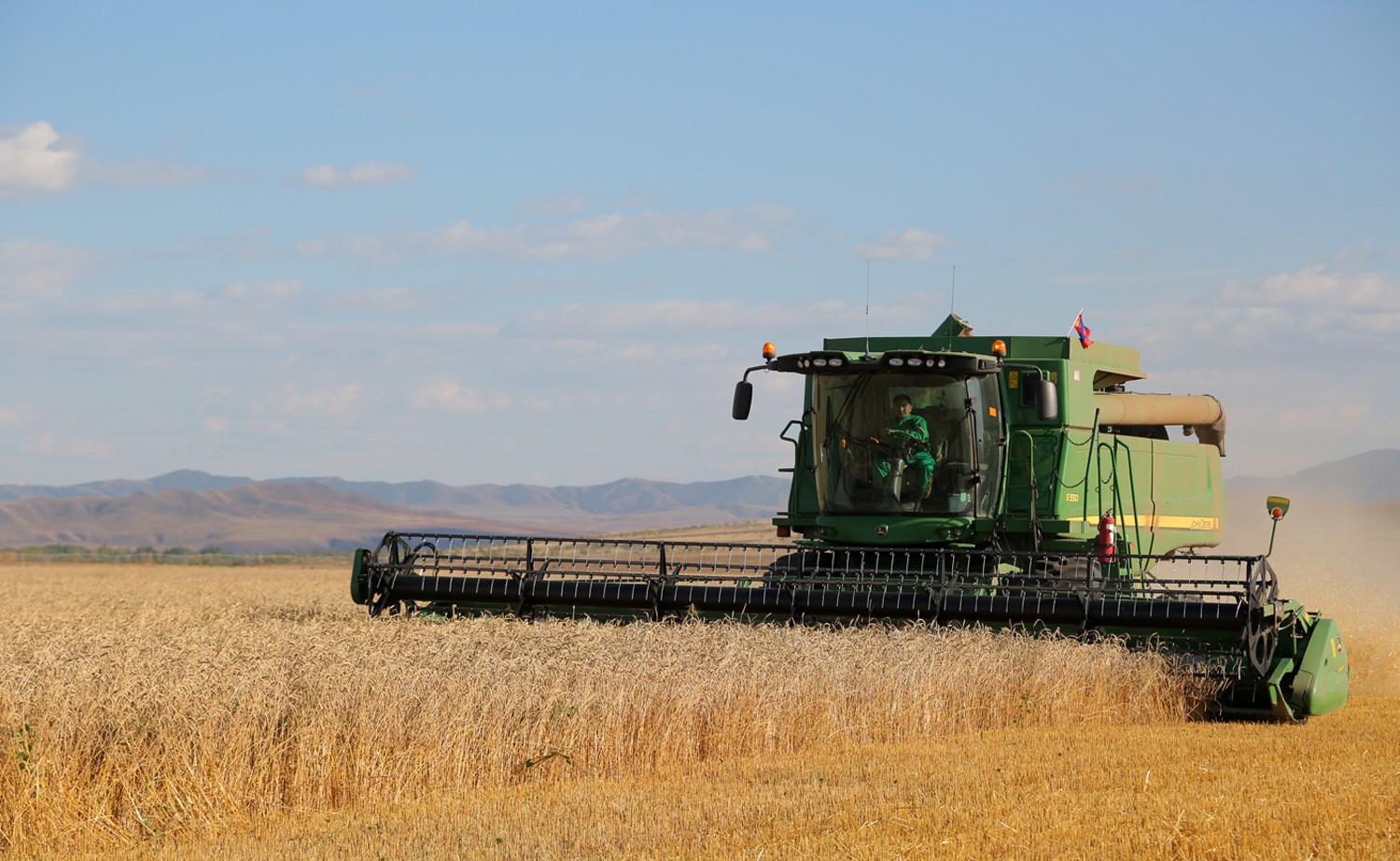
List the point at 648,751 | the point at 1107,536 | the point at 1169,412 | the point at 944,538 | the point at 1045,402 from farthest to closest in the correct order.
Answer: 1. the point at 1169,412
2. the point at 1107,536
3. the point at 944,538
4. the point at 1045,402
5. the point at 648,751

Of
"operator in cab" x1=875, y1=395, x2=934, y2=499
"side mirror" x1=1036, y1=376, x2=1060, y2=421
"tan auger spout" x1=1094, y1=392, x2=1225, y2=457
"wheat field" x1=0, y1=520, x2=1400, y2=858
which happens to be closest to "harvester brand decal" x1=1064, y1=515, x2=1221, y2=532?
"tan auger spout" x1=1094, y1=392, x2=1225, y2=457

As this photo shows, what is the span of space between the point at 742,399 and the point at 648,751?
12.6 feet

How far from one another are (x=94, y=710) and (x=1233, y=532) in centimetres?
1859

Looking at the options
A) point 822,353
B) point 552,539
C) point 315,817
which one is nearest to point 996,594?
point 822,353

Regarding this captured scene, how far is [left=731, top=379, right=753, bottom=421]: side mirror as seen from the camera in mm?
10156

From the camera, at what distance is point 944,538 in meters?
10.1

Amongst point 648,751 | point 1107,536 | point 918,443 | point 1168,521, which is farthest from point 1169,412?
point 648,751

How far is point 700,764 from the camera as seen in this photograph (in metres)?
6.74

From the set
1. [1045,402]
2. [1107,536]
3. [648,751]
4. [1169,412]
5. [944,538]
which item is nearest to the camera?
[648,751]

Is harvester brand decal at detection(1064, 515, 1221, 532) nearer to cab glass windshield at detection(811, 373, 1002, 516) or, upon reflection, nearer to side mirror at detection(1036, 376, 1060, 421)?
cab glass windshield at detection(811, 373, 1002, 516)

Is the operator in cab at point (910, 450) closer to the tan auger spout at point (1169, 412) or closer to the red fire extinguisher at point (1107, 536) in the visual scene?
the red fire extinguisher at point (1107, 536)

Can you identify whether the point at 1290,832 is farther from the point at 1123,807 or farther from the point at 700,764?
the point at 700,764

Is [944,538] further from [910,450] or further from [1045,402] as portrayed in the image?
[1045,402]

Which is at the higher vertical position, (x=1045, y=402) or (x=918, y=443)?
(x=1045, y=402)
